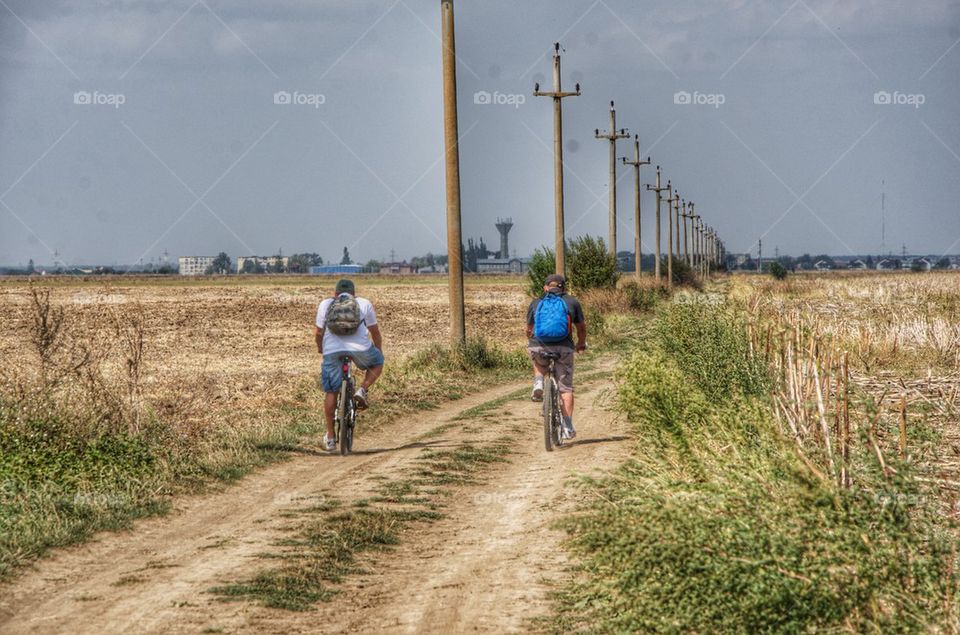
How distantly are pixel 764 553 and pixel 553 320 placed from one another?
6.33m

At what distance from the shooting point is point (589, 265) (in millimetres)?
39750

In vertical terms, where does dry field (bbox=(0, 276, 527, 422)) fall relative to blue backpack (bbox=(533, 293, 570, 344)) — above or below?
below

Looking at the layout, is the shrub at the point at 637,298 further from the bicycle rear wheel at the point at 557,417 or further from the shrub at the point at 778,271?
the shrub at the point at 778,271

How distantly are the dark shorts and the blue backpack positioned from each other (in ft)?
0.26

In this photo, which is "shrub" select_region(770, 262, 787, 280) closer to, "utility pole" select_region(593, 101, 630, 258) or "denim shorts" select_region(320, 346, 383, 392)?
"utility pole" select_region(593, 101, 630, 258)

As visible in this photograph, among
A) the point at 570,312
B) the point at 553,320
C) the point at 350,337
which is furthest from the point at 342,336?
the point at 570,312

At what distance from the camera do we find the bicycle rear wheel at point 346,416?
11461 millimetres

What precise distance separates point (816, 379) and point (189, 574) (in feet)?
14.6

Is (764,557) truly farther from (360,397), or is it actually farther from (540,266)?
(540,266)

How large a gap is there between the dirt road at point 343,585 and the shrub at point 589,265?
94.5 feet

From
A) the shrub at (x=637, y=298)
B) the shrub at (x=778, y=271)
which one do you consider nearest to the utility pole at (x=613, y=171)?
the shrub at (x=637, y=298)

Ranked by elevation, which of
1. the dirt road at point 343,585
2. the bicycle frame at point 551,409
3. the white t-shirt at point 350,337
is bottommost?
the dirt road at point 343,585

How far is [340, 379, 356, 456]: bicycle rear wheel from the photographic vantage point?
37.6 feet

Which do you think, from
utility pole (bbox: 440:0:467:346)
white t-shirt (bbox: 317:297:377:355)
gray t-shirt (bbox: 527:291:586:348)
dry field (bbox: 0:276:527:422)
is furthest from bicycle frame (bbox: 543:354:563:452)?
utility pole (bbox: 440:0:467:346)
